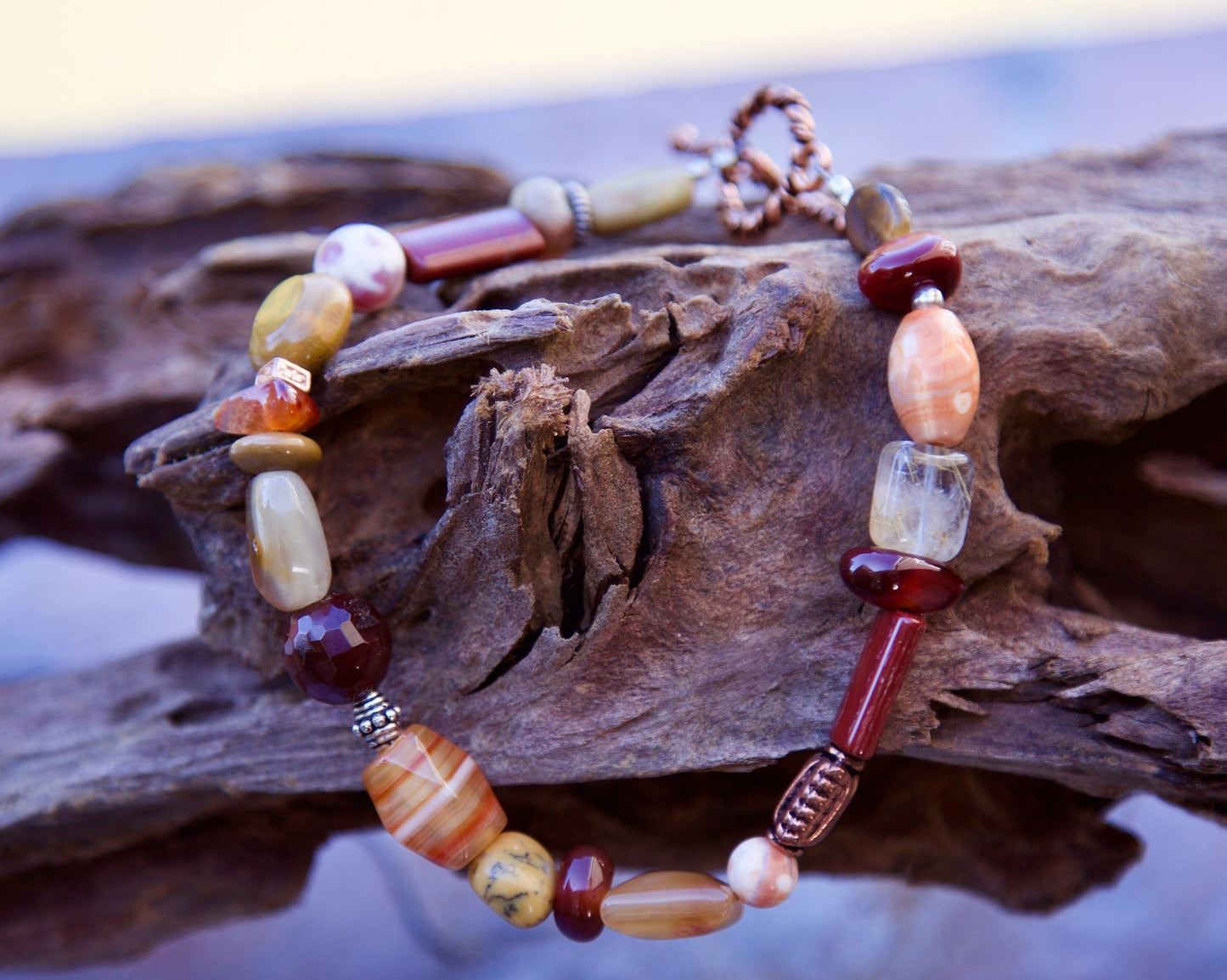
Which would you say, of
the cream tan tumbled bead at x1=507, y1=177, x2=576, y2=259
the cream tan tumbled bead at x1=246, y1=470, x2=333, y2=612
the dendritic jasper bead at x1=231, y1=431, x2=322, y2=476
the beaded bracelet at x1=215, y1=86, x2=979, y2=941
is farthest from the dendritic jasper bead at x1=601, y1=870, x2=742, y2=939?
the cream tan tumbled bead at x1=507, y1=177, x2=576, y2=259

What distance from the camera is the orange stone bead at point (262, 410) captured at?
43.9 inches

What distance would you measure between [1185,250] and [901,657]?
0.65 m

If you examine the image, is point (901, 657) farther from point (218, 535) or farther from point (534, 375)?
point (218, 535)

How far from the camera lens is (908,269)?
108cm

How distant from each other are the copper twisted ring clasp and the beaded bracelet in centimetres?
15

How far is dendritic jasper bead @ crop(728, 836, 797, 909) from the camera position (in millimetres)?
1121

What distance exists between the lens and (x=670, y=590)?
110cm

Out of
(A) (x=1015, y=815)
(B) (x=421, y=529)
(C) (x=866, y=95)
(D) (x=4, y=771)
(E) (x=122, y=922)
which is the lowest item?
(E) (x=122, y=922)

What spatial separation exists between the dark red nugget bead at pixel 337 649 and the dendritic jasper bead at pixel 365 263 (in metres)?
0.43

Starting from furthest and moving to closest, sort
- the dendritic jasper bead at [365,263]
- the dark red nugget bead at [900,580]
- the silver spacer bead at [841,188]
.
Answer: the silver spacer bead at [841,188] < the dendritic jasper bead at [365,263] < the dark red nugget bead at [900,580]

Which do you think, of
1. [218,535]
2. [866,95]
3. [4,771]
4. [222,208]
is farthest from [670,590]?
[866,95]

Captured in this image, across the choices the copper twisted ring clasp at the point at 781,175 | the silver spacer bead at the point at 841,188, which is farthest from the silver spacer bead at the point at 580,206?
the silver spacer bead at the point at 841,188

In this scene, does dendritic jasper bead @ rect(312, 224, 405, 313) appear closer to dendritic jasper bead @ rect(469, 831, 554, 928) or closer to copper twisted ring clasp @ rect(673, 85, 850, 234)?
copper twisted ring clasp @ rect(673, 85, 850, 234)

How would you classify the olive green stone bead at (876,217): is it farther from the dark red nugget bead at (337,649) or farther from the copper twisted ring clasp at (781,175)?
the dark red nugget bead at (337,649)
